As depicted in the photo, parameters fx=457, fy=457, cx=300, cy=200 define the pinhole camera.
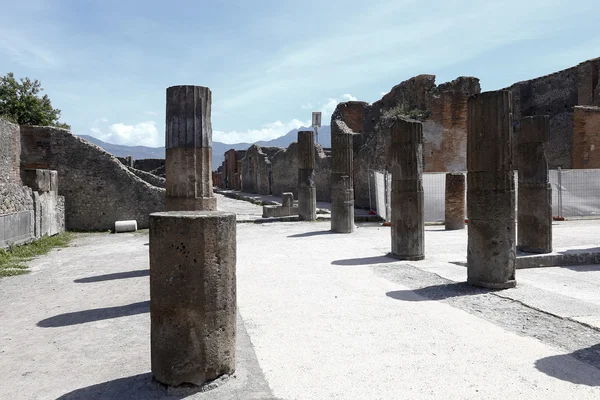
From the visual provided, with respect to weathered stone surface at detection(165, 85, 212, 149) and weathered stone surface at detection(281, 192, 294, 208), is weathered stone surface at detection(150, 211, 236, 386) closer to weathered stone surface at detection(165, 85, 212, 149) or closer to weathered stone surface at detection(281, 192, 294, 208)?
weathered stone surface at detection(165, 85, 212, 149)

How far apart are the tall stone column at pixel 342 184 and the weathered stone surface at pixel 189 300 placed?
10677mm

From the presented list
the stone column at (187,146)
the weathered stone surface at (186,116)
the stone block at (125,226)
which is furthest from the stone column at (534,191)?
the stone block at (125,226)

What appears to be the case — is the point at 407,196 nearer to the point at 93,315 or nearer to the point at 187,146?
the point at 187,146

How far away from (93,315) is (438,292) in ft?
15.6

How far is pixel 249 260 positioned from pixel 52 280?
3.63 metres

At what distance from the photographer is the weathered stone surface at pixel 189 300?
3.64 m

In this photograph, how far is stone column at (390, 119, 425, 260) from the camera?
367 inches

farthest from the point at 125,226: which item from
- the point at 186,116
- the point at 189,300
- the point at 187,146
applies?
the point at 189,300

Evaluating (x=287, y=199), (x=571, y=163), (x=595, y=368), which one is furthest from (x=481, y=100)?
(x=571, y=163)

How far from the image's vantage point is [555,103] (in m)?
27.9

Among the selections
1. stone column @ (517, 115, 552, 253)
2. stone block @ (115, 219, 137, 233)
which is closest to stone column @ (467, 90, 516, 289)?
stone column @ (517, 115, 552, 253)

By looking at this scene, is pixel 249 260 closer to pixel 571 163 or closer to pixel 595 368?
pixel 595 368

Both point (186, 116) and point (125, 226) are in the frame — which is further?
point (125, 226)

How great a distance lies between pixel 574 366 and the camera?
3914 mm
